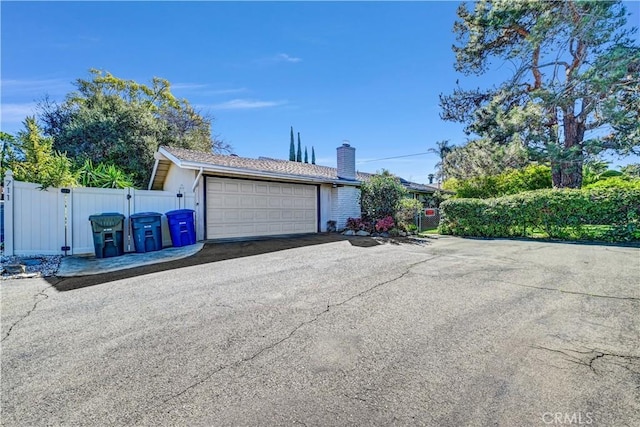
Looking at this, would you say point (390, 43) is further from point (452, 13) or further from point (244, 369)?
point (244, 369)

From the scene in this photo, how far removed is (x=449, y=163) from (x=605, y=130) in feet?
62.3

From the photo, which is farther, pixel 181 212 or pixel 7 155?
pixel 181 212

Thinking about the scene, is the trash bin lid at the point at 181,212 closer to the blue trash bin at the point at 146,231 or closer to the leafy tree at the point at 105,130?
the blue trash bin at the point at 146,231

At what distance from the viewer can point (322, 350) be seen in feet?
9.49

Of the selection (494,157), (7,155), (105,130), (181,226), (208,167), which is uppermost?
(105,130)

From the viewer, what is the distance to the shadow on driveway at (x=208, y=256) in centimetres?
543

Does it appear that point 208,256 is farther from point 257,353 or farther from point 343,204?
point 343,204

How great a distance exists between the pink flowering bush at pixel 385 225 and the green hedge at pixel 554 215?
2.83 meters

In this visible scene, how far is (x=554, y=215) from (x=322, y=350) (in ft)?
38.6

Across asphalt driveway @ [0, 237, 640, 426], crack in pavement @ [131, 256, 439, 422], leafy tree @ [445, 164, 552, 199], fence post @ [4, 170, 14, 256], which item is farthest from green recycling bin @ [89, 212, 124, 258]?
leafy tree @ [445, 164, 552, 199]

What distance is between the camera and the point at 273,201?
479 inches

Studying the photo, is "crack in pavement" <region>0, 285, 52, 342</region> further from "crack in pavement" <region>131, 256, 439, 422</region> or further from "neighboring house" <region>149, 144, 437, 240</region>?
"neighboring house" <region>149, 144, 437, 240</region>

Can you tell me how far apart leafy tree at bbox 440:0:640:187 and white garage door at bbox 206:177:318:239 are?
10397mm

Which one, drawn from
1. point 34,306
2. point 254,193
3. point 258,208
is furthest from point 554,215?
point 34,306
